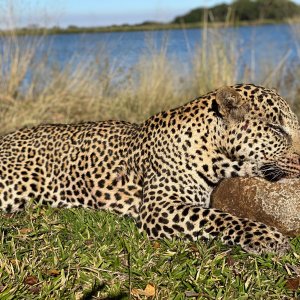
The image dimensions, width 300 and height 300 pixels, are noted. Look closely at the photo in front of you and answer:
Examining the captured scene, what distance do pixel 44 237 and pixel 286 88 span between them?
310 inches

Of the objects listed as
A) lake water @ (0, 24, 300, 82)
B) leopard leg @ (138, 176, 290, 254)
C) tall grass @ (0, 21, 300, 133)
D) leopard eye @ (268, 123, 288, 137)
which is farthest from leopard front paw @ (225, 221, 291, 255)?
lake water @ (0, 24, 300, 82)

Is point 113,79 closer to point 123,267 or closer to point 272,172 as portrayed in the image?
point 272,172

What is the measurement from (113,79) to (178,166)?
24.2 feet

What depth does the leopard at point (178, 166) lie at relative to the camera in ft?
16.9

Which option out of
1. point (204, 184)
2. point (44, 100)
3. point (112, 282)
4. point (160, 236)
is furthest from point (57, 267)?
point (44, 100)

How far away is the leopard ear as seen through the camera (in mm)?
5161

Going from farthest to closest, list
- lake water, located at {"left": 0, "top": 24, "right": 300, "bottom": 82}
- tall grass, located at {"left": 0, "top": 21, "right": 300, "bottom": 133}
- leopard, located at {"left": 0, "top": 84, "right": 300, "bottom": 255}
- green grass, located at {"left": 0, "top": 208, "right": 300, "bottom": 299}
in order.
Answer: lake water, located at {"left": 0, "top": 24, "right": 300, "bottom": 82} < tall grass, located at {"left": 0, "top": 21, "right": 300, "bottom": 133} < leopard, located at {"left": 0, "top": 84, "right": 300, "bottom": 255} < green grass, located at {"left": 0, "top": 208, "right": 300, "bottom": 299}

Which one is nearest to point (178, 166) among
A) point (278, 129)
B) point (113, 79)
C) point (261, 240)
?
point (278, 129)

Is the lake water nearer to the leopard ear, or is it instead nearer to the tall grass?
the tall grass

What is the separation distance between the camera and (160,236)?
17.2 ft

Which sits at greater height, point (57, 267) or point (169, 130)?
point (169, 130)

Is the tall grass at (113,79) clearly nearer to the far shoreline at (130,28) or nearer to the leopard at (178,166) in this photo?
the far shoreline at (130,28)

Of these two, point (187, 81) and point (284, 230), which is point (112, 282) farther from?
point (187, 81)

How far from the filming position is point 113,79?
12.6 meters
